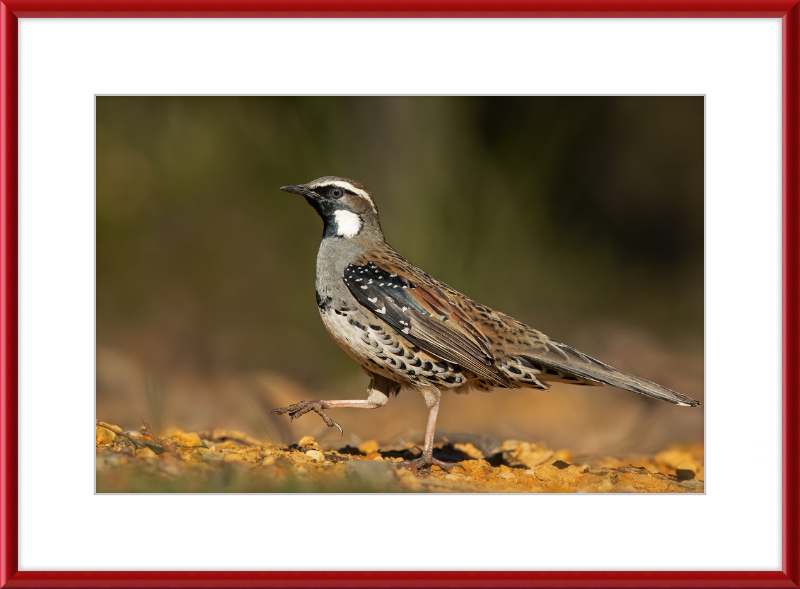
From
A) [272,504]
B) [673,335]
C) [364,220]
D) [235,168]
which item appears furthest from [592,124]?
[272,504]

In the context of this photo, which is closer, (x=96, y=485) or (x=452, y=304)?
(x=96, y=485)

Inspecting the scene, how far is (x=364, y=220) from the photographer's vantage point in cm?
622

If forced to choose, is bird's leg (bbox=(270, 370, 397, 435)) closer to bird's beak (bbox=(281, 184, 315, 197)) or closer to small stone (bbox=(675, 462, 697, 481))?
bird's beak (bbox=(281, 184, 315, 197))

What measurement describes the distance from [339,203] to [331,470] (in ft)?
8.40

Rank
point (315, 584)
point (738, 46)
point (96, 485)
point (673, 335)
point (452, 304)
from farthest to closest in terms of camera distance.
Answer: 1. point (673, 335)
2. point (452, 304)
3. point (738, 46)
4. point (96, 485)
5. point (315, 584)

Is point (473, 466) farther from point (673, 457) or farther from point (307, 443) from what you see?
point (673, 457)

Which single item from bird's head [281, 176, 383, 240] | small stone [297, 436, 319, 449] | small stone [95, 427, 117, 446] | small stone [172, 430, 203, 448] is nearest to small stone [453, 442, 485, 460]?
small stone [297, 436, 319, 449]

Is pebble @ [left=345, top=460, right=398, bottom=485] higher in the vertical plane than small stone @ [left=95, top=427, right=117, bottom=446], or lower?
lower

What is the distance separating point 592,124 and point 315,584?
770 cm

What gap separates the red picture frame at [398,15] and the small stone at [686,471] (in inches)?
73.3

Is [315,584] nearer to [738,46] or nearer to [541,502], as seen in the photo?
[541,502]

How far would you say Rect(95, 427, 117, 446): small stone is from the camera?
4.95 m

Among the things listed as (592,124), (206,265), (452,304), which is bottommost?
(452,304)

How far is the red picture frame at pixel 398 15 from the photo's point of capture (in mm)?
3938
